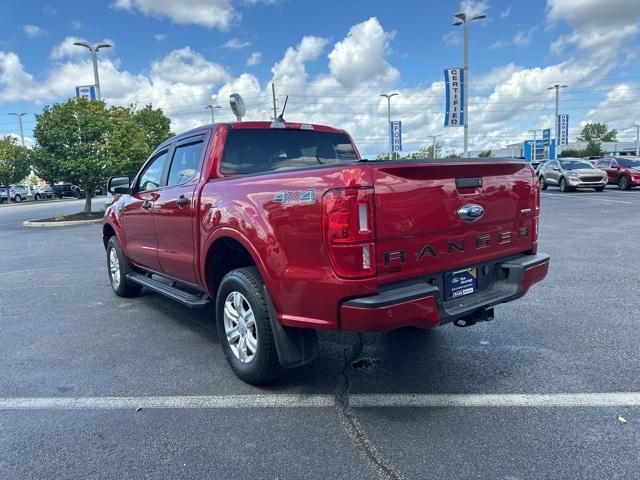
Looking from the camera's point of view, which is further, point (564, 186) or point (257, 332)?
point (564, 186)

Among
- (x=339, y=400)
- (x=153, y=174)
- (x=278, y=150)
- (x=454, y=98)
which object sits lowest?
(x=339, y=400)

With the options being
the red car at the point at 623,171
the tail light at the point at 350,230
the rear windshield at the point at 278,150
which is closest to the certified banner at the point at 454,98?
the red car at the point at 623,171

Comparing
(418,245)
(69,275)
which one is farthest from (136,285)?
(418,245)

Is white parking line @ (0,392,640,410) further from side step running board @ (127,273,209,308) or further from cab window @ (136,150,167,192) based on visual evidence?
cab window @ (136,150,167,192)

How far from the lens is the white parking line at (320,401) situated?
10.4 ft

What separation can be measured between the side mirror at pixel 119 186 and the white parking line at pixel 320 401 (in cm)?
285

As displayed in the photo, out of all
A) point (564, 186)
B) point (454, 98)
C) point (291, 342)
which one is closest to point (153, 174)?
point (291, 342)

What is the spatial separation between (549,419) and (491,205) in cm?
141

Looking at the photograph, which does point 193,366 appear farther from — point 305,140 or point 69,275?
point 69,275

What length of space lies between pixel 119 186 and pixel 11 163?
43.9 m

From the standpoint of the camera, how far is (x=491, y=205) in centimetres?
338

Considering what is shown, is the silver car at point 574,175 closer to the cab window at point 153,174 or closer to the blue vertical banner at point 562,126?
the cab window at point 153,174

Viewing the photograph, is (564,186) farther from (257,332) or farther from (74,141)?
(257,332)

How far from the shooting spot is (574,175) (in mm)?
22938
